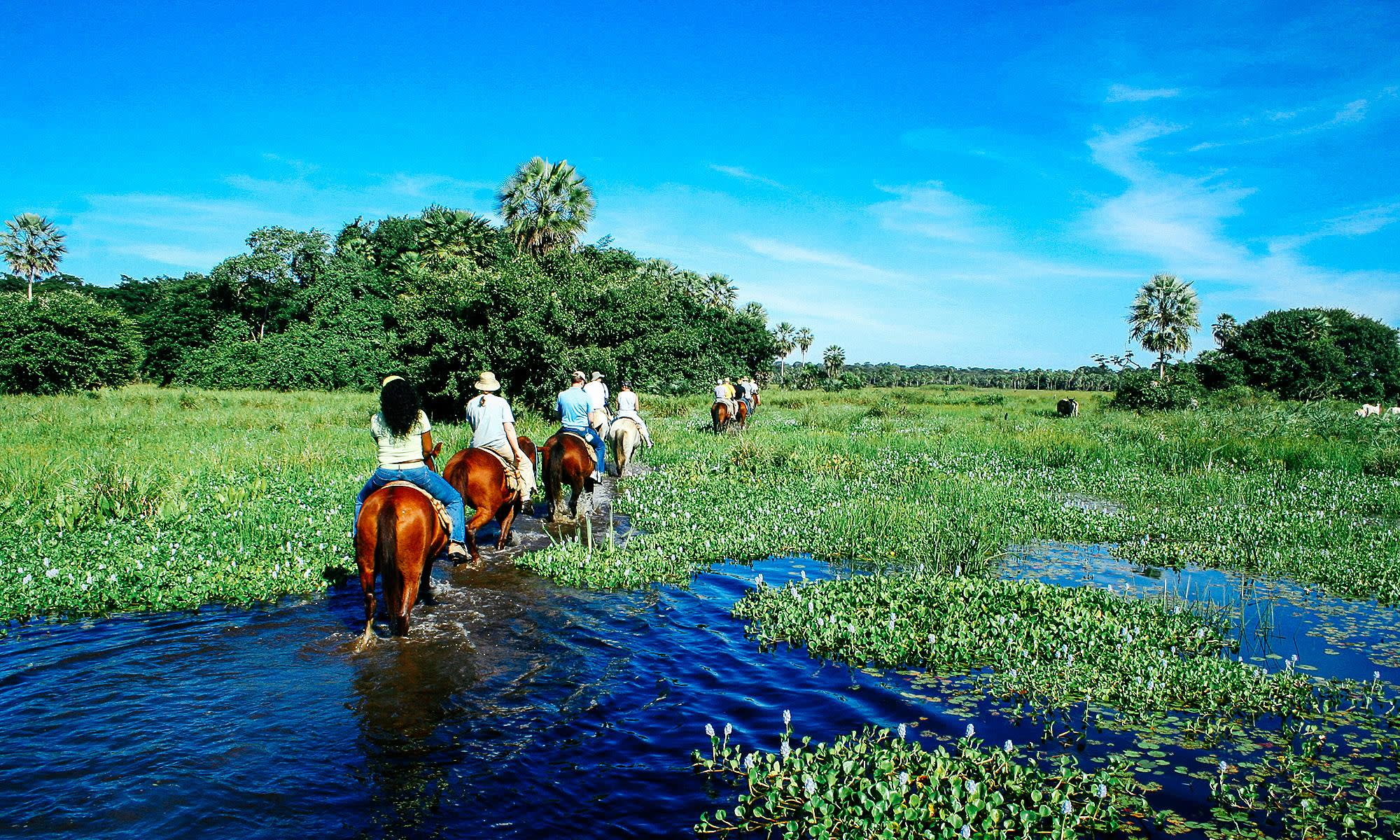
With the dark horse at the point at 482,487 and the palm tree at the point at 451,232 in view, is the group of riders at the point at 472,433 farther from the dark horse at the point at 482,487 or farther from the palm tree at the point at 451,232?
the palm tree at the point at 451,232

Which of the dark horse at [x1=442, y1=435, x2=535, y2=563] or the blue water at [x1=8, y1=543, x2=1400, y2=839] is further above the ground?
the dark horse at [x1=442, y1=435, x2=535, y2=563]

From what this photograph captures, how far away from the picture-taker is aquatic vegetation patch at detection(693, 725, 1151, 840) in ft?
13.7

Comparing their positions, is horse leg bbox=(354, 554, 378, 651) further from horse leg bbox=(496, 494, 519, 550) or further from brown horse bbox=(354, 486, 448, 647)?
horse leg bbox=(496, 494, 519, 550)

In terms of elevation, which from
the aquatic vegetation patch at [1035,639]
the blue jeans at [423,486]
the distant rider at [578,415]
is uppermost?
the distant rider at [578,415]

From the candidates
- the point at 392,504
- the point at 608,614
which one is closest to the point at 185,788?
the point at 392,504

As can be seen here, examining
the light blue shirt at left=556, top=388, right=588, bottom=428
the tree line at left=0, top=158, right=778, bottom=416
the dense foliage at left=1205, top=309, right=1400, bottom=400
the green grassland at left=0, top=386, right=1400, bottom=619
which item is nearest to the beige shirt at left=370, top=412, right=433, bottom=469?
the green grassland at left=0, top=386, right=1400, bottom=619

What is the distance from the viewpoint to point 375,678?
6.22 m

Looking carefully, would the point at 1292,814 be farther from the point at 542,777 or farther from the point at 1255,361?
the point at 1255,361

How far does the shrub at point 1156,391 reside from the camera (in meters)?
40.1

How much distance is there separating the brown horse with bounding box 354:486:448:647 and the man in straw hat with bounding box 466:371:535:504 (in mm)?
3576

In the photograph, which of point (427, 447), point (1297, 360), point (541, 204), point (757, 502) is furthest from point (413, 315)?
point (1297, 360)

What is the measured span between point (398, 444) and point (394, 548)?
3.48 feet

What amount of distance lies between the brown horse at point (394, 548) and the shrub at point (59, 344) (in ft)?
114

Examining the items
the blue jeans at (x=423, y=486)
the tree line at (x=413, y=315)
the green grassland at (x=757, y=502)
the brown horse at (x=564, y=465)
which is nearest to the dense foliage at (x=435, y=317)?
the tree line at (x=413, y=315)
